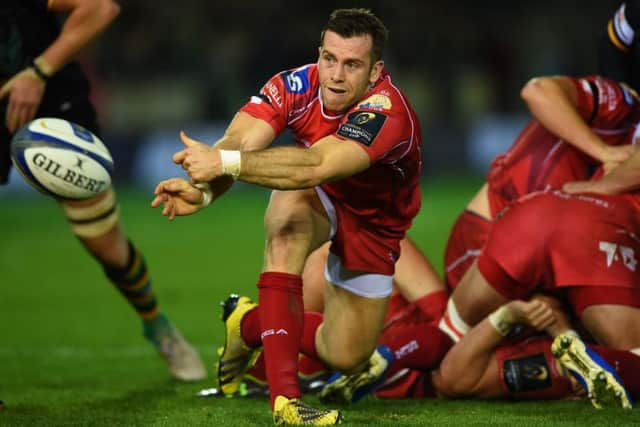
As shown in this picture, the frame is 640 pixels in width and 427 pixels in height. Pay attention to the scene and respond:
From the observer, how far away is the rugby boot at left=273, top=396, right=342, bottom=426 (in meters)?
4.36

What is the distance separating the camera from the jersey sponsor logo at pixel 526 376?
5152 mm

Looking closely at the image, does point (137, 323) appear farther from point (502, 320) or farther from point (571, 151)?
point (502, 320)

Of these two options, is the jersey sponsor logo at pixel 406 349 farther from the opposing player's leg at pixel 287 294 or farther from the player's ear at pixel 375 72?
the player's ear at pixel 375 72

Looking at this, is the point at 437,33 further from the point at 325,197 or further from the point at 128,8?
the point at 325,197

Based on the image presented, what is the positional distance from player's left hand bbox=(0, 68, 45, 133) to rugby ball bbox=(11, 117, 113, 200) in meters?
0.68

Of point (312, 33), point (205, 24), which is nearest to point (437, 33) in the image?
point (312, 33)

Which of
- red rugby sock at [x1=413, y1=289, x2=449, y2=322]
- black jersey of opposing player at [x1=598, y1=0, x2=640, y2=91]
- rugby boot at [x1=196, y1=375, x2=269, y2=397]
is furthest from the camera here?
black jersey of opposing player at [x1=598, y1=0, x2=640, y2=91]

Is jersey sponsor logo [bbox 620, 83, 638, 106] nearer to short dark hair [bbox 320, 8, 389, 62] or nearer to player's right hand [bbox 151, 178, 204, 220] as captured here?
short dark hair [bbox 320, 8, 389, 62]

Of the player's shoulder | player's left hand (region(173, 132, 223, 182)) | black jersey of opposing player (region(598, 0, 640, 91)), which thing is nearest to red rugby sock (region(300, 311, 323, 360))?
the player's shoulder

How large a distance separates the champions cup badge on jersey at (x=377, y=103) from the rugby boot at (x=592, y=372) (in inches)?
49.3

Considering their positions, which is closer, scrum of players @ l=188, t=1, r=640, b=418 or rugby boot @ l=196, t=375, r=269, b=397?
scrum of players @ l=188, t=1, r=640, b=418

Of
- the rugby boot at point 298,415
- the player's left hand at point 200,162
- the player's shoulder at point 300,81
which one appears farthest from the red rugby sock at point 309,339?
the player's left hand at point 200,162

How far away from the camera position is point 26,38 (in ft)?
19.4

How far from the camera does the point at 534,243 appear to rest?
17.5 ft
